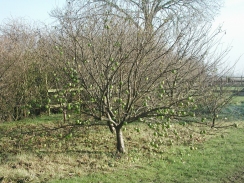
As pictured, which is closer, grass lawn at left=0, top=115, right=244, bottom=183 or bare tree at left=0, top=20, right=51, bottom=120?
grass lawn at left=0, top=115, right=244, bottom=183

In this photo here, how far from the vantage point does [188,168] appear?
17.8 feet

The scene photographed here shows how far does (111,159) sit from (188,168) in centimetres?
160

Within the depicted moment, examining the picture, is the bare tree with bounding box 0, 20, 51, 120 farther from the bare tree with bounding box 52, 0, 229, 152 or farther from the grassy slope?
the grassy slope

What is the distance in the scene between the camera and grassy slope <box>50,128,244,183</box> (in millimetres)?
4758

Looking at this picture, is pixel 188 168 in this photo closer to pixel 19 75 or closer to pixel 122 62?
pixel 122 62

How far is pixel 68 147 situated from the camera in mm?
6098

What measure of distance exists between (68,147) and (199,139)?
3.91 meters

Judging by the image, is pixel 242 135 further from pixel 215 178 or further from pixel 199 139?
pixel 215 178

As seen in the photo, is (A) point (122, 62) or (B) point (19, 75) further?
(B) point (19, 75)

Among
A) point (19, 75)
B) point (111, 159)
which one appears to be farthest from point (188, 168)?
point (19, 75)

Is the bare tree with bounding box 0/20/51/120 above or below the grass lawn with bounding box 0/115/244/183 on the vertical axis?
above

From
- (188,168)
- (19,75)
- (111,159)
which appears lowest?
(188,168)

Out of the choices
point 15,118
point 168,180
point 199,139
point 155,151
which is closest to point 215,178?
point 168,180

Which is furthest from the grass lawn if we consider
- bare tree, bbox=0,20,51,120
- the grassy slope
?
bare tree, bbox=0,20,51,120
